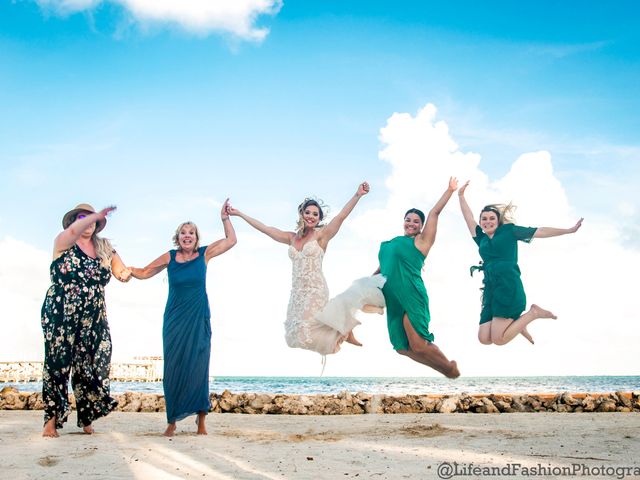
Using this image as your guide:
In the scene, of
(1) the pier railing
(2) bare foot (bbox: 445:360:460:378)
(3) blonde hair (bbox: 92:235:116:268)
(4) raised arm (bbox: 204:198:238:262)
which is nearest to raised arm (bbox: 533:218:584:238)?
(2) bare foot (bbox: 445:360:460:378)

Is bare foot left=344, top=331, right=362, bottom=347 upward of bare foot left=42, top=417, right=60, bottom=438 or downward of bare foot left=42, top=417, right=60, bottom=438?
upward

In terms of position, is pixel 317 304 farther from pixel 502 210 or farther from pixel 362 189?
pixel 502 210

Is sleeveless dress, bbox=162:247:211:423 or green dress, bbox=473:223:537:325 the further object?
sleeveless dress, bbox=162:247:211:423

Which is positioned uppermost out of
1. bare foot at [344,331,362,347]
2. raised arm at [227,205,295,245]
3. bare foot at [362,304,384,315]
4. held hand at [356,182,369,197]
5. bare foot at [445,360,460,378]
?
held hand at [356,182,369,197]

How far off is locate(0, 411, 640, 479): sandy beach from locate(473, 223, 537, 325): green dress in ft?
4.81

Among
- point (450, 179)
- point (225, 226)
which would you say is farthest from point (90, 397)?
point (450, 179)

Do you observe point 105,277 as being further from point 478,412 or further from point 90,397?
point 478,412

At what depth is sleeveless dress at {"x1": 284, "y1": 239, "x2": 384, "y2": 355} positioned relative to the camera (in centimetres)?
616

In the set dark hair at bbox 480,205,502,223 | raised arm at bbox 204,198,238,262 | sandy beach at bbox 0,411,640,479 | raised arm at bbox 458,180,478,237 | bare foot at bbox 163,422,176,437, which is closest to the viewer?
sandy beach at bbox 0,411,640,479

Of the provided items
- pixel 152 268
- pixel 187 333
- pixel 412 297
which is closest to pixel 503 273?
pixel 412 297

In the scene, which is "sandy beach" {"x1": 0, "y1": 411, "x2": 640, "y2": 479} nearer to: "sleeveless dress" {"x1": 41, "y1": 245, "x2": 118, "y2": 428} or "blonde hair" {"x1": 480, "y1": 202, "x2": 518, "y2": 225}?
"sleeveless dress" {"x1": 41, "y1": 245, "x2": 118, "y2": 428}

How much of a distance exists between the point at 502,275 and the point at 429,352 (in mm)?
1242

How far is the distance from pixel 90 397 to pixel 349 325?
13.4 feet

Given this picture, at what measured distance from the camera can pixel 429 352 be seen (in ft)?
19.3
